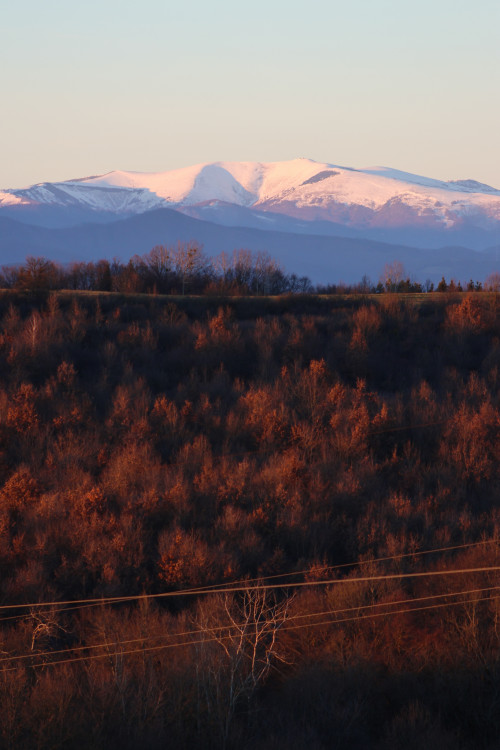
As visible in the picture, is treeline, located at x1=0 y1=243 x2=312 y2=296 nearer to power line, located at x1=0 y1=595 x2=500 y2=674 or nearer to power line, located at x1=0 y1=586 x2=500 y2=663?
power line, located at x1=0 y1=586 x2=500 y2=663

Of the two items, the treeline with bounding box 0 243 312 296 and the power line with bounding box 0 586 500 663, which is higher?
the treeline with bounding box 0 243 312 296

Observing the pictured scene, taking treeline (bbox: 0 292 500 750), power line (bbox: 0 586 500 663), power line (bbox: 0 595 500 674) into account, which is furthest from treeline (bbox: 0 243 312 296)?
power line (bbox: 0 595 500 674)

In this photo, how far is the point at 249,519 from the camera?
883 inches

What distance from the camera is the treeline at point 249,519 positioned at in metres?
14.8

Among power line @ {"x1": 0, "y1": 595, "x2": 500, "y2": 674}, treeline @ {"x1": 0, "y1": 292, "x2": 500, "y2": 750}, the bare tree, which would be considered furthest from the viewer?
power line @ {"x1": 0, "y1": 595, "x2": 500, "y2": 674}

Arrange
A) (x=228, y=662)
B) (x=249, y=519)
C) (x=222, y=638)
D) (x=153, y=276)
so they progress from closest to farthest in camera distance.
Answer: (x=228, y=662) → (x=222, y=638) → (x=249, y=519) → (x=153, y=276)

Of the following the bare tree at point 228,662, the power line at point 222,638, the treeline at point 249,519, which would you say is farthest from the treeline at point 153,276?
the bare tree at point 228,662

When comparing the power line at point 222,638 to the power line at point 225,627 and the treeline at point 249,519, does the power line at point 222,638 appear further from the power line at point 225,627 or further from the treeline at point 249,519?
the power line at point 225,627

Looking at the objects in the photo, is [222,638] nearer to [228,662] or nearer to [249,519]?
[228,662]

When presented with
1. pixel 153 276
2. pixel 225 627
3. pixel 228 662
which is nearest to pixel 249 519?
pixel 225 627

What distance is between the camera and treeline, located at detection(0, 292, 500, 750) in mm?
14758

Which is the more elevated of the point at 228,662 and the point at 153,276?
the point at 153,276

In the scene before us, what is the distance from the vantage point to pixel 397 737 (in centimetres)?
1462

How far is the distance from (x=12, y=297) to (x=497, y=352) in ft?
66.7
